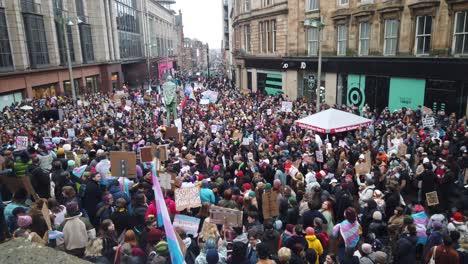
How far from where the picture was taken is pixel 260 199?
7.90 metres

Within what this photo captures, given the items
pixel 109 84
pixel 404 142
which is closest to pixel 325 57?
pixel 404 142

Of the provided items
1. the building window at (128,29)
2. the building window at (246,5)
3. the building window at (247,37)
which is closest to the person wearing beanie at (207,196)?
the building window at (247,37)

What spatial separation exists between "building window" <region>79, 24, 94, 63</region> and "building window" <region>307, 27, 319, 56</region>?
78.2ft

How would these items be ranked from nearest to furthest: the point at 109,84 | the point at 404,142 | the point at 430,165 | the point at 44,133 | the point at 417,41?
1. the point at 430,165
2. the point at 404,142
3. the point at 44,133
4. the point at 417,41
5. the point at 109,84

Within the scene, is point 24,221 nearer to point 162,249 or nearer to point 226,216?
point 162,249

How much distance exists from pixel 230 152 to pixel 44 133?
7.98 meters

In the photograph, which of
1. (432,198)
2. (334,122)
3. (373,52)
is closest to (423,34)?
(373,52)

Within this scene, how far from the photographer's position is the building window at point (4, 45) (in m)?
24.4

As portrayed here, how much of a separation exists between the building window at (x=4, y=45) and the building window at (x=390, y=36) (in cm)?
2502

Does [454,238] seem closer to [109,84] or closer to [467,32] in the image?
[467,32]

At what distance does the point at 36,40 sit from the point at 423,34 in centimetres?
2789

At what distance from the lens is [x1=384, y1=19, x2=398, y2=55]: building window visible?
68.4 ft

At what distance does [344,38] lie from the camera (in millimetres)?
24875

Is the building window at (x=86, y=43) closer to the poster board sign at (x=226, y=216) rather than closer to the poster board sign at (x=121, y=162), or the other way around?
the poster board sign at (x=121, y=162)
